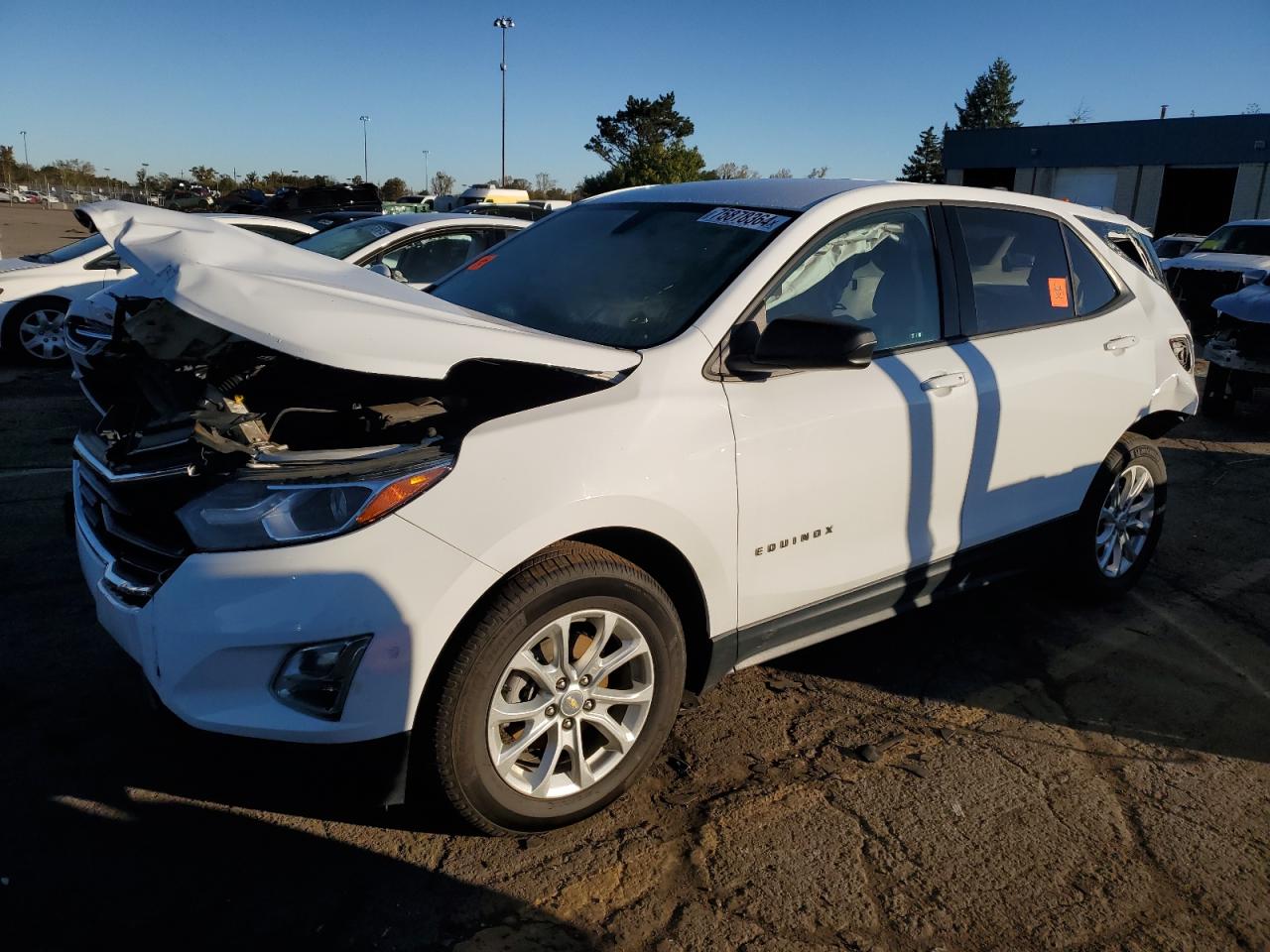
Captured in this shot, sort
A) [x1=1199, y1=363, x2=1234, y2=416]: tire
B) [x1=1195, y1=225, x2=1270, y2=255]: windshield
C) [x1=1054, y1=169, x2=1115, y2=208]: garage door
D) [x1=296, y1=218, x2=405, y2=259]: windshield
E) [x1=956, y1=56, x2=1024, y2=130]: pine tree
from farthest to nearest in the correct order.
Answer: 1. [x1=956, y1=56, x2=1024, y2=130]: pine tree
2. [x1=1054, y1=169, x2=1115, y2=208]: garage door
3. [x1=1195, y1=225, x2=1270, y2=255]: windshield
4. [x1=1199, y1=363, x2=1234, y2=416]: tire
5. [x1=296, y1=218, x2=405, y2=259]: windshield

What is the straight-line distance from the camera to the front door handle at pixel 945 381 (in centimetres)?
340

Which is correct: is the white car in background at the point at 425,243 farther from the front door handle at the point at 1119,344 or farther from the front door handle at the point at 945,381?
the front door handle at the point at 945,381

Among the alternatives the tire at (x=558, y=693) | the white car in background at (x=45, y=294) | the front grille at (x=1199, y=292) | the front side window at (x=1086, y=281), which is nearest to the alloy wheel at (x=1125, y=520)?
the front side window at (x=1086, y=281)

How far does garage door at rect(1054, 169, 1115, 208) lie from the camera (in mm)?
38281

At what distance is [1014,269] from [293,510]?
3.08 m

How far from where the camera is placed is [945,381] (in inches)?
136

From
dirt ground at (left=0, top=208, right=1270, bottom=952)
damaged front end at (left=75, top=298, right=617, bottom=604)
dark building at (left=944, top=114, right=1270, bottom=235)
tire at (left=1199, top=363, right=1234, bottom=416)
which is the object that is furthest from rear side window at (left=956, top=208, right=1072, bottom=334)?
dark building at (left=944, top=114, right=1270, bottom=235)

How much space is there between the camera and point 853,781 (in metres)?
3.09

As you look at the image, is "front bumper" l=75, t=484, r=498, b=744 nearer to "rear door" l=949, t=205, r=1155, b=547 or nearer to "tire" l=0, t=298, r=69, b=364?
"rear door" l=949, t=205, r=1155, b=547

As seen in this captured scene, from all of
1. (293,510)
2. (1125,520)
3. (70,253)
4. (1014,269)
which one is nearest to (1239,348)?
(1125,520)

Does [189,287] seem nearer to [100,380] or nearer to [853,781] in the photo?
[100,380]

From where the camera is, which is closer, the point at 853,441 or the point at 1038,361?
the point at 853,441

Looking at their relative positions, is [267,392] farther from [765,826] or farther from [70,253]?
[70,253]

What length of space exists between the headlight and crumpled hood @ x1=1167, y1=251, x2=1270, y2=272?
13.9m
